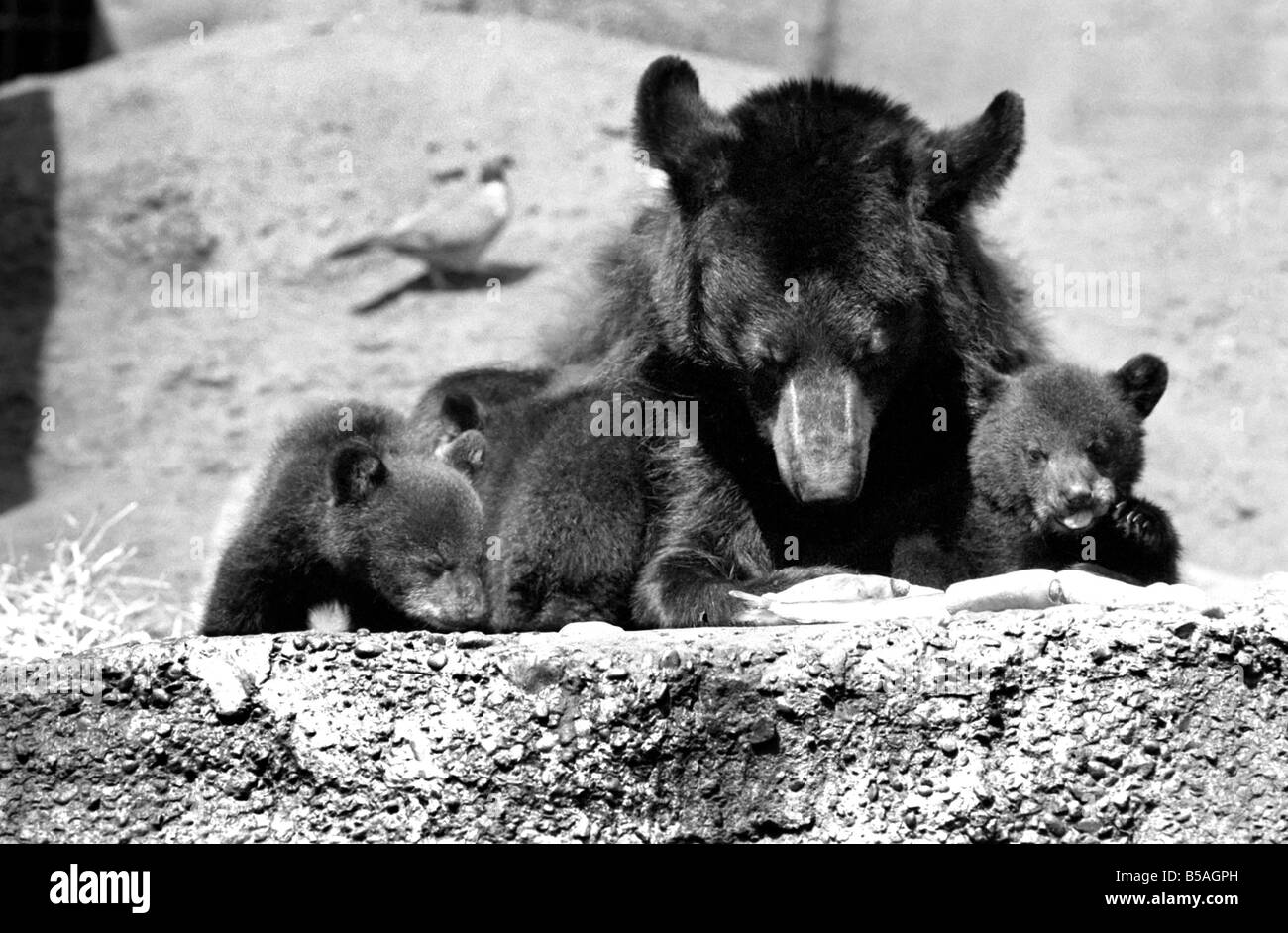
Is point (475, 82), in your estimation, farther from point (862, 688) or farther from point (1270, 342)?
point (862, 688)

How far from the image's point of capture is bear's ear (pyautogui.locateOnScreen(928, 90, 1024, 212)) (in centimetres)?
559

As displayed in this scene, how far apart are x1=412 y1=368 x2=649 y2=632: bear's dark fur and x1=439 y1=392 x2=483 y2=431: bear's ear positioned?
0.45 meters

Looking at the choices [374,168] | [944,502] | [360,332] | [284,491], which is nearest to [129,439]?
[360,332]

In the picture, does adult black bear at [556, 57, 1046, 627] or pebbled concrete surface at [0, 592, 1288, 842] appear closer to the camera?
pebbled concrete surface at [0, 592, 1288, 842]

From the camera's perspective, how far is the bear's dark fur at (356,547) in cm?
559

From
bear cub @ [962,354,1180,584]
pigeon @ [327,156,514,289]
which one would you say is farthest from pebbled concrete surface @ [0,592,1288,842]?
pigeon @ [327,156,514,289]

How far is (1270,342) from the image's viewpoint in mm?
12445

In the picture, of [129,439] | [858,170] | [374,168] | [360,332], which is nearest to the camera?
[858,170]

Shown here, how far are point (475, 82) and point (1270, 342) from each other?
6.40 meters

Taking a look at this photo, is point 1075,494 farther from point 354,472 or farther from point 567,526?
point 354,472

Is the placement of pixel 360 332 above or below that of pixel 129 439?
above

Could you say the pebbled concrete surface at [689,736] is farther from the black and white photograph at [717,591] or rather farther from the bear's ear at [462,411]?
the bear's ear at [462,411]

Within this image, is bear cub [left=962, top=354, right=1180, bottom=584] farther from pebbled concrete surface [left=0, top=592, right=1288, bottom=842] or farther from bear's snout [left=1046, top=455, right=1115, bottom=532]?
pebbled concrete surface [left=0, top=592, right=1288, bottom=842]

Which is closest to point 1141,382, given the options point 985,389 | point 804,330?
point 985,389
